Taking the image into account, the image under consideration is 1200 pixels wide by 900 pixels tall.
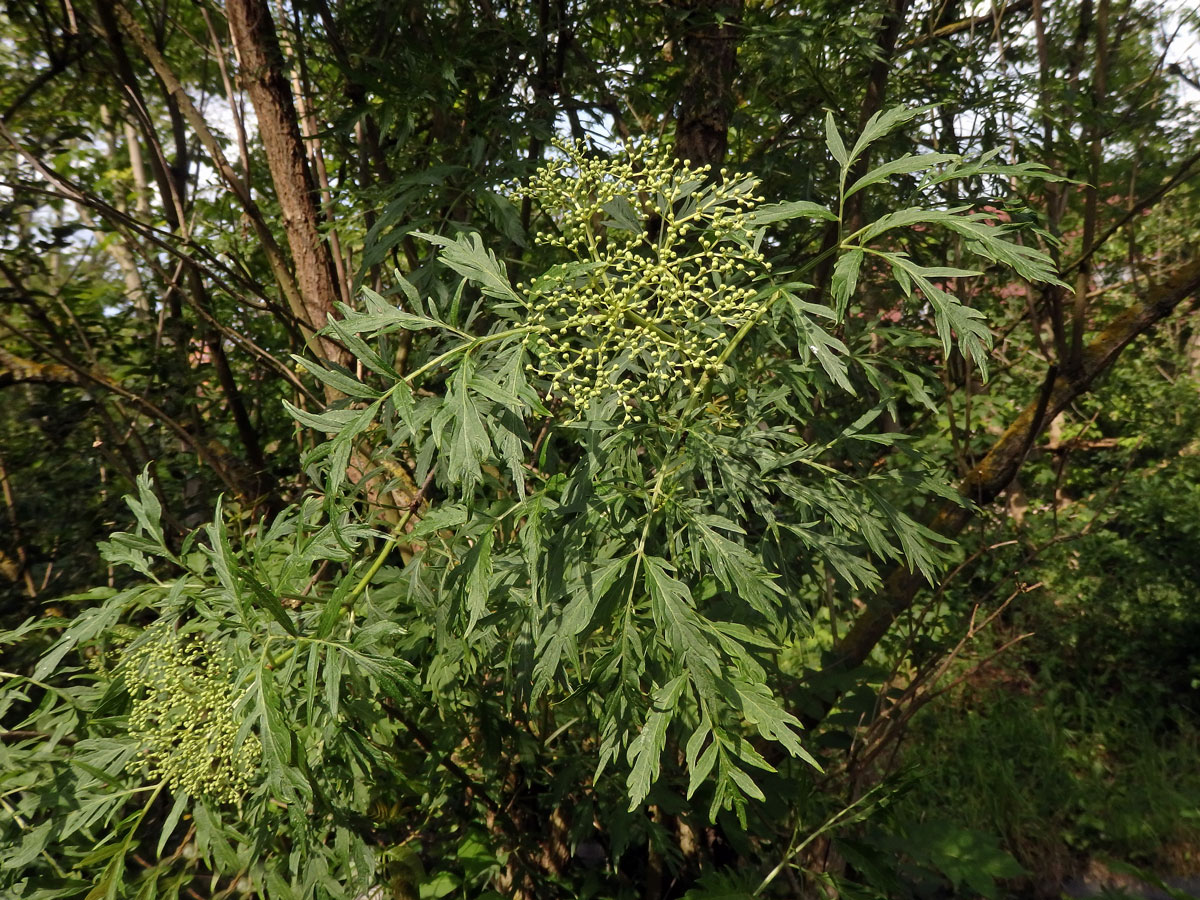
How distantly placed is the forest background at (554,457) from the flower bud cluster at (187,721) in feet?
0.03

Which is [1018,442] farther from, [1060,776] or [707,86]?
[1060,776]

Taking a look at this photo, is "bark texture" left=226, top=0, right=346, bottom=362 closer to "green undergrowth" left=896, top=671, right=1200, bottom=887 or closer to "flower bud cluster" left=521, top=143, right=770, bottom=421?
"flower bud cluster" left=521, top=143, right=770, bottom=421

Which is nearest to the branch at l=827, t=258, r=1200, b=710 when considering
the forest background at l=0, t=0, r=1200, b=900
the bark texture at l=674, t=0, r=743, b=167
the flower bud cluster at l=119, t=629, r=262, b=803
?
the forest background at l=0, t=0, r=1200, b=900

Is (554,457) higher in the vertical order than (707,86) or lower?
lower

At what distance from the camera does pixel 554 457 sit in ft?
7.13

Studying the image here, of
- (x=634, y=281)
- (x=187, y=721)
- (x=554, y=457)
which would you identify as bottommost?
(x=187, y=721)

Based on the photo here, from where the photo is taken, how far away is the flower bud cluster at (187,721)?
1.36 metres

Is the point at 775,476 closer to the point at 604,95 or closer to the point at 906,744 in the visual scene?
the point at 604,95

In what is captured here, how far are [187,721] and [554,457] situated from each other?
1042mm

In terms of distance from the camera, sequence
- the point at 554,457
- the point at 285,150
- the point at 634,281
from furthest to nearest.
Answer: the point at 285,150 → the point at 554,457 → the point at 634,281

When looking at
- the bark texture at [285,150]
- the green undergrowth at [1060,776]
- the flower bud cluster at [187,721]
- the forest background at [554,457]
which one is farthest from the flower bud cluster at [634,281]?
the green undergrowth at [1060,776]

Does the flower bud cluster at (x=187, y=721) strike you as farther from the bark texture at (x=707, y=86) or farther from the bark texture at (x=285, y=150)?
the bark texture at (x=707, y=86)

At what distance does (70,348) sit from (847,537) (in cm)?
239

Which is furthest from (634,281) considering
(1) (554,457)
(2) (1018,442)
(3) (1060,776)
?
(3) (1060,776)
